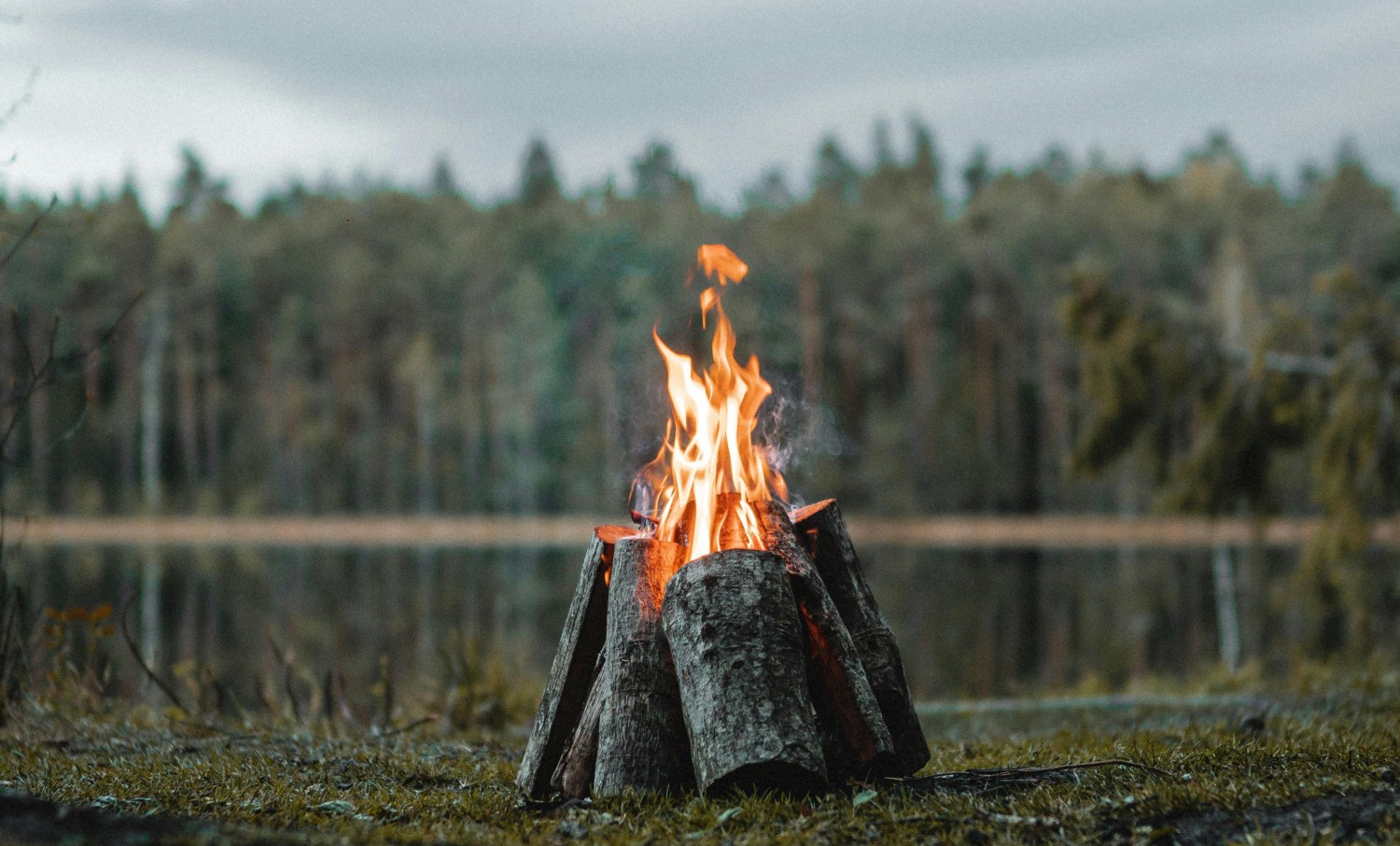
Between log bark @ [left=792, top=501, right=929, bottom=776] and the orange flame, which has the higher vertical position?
the orange flame

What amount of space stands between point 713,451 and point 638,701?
1.12 meters

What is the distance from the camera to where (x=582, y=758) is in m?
4.16

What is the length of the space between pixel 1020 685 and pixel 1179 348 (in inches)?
138

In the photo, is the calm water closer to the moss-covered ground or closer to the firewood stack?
the moss-covered ground

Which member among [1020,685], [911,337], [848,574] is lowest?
[1020,685]

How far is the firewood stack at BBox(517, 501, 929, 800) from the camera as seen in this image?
3797 mm

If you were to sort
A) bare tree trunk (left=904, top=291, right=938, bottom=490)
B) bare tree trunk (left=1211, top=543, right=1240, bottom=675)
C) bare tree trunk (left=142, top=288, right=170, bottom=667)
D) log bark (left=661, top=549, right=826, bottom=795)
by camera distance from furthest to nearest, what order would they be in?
bare tree trunk (left=142, top=288, right=170, bottom=667)
bare tree trunk (left=904, top=291, right=938, bottom=490)
bare tree trunk (left=1211, top=543, right=1240, bottom=675)
log bark (left=661, top=549, right=826, bottom=795)

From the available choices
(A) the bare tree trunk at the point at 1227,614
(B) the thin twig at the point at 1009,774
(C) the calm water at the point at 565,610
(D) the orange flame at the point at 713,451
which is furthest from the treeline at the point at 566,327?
(B) the thin twig at the point at 1009,774

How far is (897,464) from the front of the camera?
1506 inches

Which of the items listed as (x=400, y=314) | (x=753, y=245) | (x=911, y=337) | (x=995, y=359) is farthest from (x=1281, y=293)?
(x=400, y=314)

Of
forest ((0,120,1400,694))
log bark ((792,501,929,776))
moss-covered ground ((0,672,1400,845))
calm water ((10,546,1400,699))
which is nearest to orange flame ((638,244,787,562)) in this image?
log bark ((792,501,929,776))

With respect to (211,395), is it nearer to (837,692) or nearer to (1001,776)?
(837,692)

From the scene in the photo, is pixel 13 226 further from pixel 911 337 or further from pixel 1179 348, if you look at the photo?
pixel 911 337

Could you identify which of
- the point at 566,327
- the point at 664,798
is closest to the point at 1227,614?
the point at 664,798
